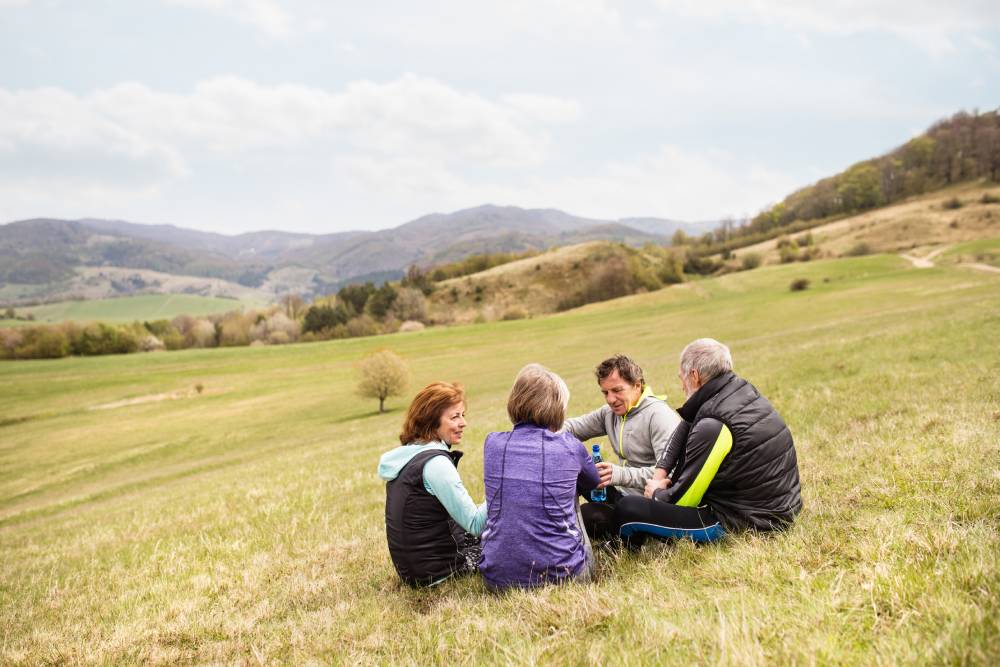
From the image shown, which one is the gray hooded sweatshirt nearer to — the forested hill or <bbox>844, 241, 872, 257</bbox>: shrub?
<bbox>844, 241, 872, 257</bbox>: shrub

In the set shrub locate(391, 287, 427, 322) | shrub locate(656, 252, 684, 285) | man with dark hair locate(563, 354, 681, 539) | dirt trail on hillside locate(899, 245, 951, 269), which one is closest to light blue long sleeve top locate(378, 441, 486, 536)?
man with dark hair locate(563, 354, 681, 539)

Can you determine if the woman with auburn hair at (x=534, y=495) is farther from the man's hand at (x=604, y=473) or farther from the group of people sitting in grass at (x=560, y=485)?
the man's hand at (x=604, y=473)

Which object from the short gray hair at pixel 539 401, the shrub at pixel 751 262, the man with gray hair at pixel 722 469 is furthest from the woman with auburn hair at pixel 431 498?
the shrub at pixel 751 262

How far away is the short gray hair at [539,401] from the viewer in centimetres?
506

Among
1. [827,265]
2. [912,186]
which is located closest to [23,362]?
[827,265]

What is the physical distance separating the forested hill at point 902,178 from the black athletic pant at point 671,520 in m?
165

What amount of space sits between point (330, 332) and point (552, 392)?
10979 centimetres

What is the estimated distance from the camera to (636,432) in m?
6.75

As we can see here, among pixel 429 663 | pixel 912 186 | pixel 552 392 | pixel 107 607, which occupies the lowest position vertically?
pixel 107 607

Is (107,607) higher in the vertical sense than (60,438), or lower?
higher

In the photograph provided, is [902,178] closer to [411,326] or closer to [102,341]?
[411,326]

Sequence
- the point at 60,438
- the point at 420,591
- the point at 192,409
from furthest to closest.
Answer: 1. the point at 192,409
2. the point at 60,438
3. the point at 420,591

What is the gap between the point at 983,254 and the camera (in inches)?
2776

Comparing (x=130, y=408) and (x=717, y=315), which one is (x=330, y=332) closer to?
(x=130, y=408)
